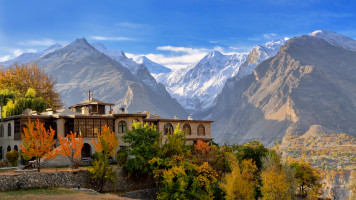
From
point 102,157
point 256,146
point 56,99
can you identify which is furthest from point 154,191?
point 56,99

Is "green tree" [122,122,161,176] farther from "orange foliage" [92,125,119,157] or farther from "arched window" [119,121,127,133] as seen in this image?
"arched window" [119,121,127,133]

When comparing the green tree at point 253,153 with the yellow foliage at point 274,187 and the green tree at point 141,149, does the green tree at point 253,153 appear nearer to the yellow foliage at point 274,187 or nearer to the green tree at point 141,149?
the yellow foliage at point 274,187

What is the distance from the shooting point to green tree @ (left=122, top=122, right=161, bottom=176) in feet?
159

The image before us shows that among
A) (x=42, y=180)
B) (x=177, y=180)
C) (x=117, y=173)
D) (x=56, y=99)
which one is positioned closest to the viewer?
(x=42, y=180)

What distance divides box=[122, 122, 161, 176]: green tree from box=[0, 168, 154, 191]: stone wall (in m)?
1.38

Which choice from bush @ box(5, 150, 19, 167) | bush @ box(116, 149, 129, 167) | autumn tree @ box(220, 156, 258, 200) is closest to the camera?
bush @ box(5, 150, 19, 167)

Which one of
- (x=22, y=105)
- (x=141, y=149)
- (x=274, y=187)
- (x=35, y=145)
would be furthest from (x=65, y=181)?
(x=22, y=105)

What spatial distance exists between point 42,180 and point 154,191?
1487 cm

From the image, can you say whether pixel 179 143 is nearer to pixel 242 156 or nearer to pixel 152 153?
pixel 152 153

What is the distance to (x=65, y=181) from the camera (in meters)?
43.0

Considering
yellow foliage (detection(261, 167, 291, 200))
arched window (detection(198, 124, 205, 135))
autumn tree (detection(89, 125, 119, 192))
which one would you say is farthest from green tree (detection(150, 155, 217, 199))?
arched window (detection(198, 124, 205, 135))

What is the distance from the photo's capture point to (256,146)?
62250 millimetres

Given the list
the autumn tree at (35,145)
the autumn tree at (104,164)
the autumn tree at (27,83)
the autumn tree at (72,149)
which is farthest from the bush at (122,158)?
the autumn tree at (27,83)

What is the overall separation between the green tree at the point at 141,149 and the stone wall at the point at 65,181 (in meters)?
1.38
